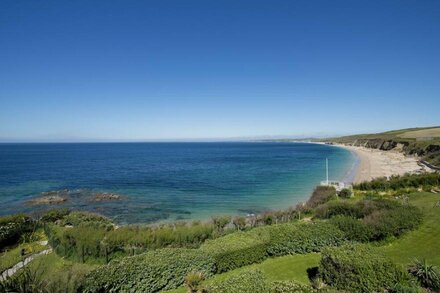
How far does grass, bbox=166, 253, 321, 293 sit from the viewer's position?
39.4ft

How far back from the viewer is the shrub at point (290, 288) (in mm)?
7793

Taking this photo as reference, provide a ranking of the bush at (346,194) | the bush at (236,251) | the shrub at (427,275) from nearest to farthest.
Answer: the shrub at (427,275), the bush at (236,251), the bush at (346,194)

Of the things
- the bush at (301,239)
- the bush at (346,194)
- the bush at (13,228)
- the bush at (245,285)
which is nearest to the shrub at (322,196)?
the bush at (346,194)

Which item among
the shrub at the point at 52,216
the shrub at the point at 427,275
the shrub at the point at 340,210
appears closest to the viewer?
the shrub at the point at 427,275

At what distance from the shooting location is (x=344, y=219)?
50.3 feet

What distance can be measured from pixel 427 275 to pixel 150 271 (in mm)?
9968

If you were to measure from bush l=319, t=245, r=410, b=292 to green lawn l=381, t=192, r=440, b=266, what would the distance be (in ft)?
10.2

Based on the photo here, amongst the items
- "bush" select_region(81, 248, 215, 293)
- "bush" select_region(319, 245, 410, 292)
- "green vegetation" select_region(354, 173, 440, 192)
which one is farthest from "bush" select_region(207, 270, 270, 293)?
"green vegetation" select_region(354, 173, 440, 192)

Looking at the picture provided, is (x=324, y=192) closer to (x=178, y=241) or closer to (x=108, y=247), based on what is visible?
(x=178, y=241)

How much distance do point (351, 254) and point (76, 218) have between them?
21.8m

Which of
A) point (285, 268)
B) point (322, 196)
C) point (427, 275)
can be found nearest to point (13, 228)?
point (285, 268)

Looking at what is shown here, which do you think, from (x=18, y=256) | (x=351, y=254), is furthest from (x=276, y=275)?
(x=18, y=256)

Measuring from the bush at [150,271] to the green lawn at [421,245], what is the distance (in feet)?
28.3

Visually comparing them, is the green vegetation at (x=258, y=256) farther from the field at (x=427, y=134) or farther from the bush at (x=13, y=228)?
the field at (x=427, y=134)
